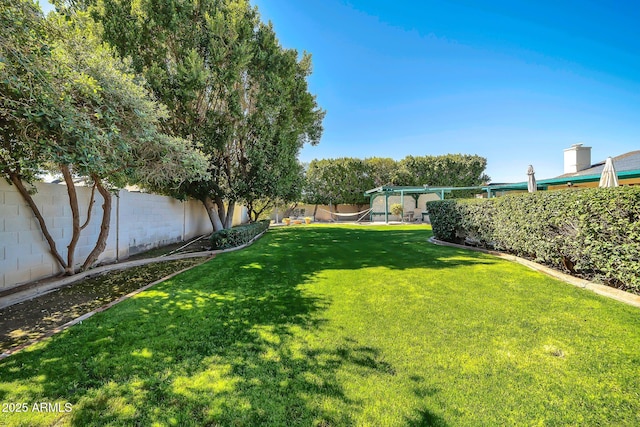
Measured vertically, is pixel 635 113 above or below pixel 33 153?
above

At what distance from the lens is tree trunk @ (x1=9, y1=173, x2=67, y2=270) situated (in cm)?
414

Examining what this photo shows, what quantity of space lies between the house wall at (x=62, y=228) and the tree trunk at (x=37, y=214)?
76 mm

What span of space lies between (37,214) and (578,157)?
19.0 meters

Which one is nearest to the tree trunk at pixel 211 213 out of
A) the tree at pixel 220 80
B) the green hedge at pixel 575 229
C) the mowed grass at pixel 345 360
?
the tree at pixel 220 80

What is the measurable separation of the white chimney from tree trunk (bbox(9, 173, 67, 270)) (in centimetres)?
1879

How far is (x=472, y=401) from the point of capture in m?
1.80

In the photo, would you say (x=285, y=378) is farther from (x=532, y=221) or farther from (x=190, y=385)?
(x=532, y=221)

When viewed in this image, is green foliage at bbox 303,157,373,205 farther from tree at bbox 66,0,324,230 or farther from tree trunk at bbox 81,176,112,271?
tree trunk at bbox 81,176,112,271

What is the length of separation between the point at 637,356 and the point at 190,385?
11.8 feet

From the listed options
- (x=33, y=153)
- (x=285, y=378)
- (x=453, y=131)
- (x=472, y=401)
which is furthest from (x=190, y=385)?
(x=453, y=131)

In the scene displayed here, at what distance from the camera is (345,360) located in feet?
7.54

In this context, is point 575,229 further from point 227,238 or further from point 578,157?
point 578,157

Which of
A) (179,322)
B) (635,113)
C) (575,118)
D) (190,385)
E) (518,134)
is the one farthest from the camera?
(518,134)

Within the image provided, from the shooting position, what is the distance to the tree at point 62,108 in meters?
2.89
